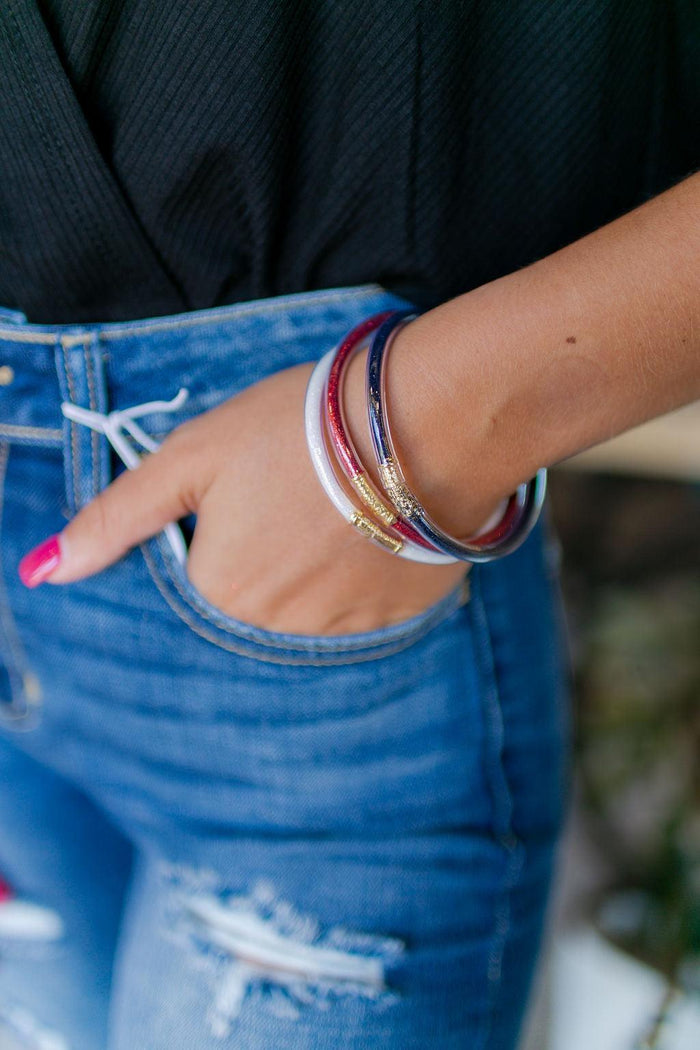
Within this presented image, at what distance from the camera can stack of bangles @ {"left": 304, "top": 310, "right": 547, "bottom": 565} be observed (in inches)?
25.5

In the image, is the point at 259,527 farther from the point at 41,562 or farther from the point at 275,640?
the point at 41,562

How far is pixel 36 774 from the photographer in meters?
1.10

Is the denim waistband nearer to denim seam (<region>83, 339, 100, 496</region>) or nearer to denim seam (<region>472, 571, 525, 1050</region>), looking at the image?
denim seam (<region>83, 339, 100, 496</region>)

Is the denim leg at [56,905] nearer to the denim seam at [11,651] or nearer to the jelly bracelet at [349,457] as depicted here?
the denim seam at [11,651]

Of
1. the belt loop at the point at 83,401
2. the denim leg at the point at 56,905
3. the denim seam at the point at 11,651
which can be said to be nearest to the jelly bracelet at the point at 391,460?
the belt loop at the point at 83,401

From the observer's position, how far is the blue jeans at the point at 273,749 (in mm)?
749

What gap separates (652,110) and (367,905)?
0.84 m

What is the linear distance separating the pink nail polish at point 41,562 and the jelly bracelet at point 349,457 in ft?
0.99

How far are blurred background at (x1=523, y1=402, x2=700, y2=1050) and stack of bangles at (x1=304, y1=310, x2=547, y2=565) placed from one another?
1186 mm

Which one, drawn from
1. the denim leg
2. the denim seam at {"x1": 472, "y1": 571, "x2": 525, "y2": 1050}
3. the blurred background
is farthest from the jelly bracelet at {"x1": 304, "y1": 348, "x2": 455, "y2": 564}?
the blurred background

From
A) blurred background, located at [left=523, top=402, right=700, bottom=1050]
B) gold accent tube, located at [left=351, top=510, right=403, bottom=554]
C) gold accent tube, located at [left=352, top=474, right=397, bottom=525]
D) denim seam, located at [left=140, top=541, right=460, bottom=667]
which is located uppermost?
gold accent tube, located at [left=352, top=474, right=397, bottom=525]

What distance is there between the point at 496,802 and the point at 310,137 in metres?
0.71

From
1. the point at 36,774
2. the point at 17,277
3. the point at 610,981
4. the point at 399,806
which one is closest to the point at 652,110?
the point at 17,277

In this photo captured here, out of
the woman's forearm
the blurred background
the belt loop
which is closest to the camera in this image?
the woman's forearm
